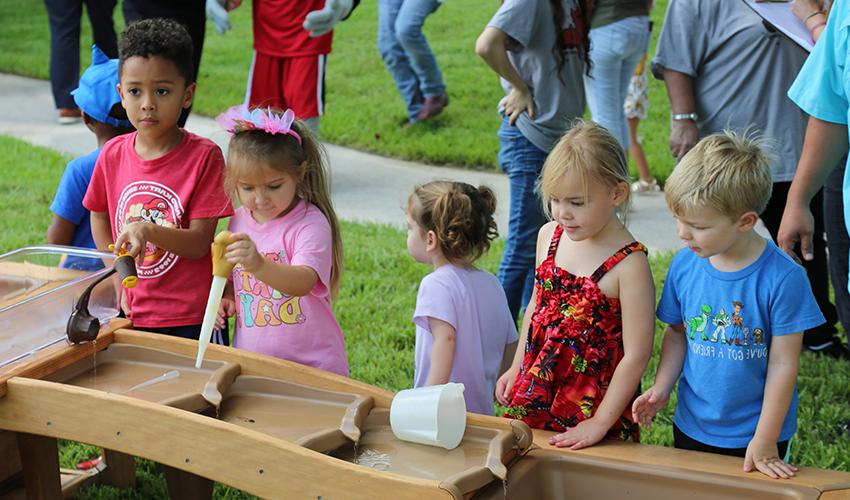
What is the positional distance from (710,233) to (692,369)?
0.39 meters

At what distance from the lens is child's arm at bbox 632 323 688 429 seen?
263 centimetres

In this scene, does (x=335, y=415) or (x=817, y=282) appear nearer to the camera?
(x=335, y=415)

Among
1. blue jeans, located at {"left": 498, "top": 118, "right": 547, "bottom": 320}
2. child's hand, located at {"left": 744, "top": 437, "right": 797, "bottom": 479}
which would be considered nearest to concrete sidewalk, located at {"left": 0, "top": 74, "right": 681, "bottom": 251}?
blue jeans, located at {"left": 498, "top": 118, "right": 547, "bottom": 320}

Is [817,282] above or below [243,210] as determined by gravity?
below

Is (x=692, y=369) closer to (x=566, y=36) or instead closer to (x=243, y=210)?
(x=243, y=210)

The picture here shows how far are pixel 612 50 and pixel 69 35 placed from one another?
4554mm

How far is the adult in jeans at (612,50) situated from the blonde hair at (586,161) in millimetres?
3234

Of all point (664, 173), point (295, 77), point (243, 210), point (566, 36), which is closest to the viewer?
point (243, 210)

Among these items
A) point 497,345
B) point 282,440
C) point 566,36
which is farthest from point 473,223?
point 566,36

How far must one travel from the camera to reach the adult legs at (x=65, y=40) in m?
8.33

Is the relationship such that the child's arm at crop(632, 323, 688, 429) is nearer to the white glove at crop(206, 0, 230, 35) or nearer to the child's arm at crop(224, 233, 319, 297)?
the child's arm at crop(224, 233, 319, 297)

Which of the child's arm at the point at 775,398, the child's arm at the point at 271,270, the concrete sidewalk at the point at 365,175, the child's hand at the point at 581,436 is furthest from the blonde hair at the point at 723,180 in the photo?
the concrete sidewalk at the point at 365,175

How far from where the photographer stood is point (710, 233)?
2.48m

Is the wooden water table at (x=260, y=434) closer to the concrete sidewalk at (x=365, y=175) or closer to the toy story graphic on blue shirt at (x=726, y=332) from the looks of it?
the toy story graphic on blue shirt at (x=726, y=332)
